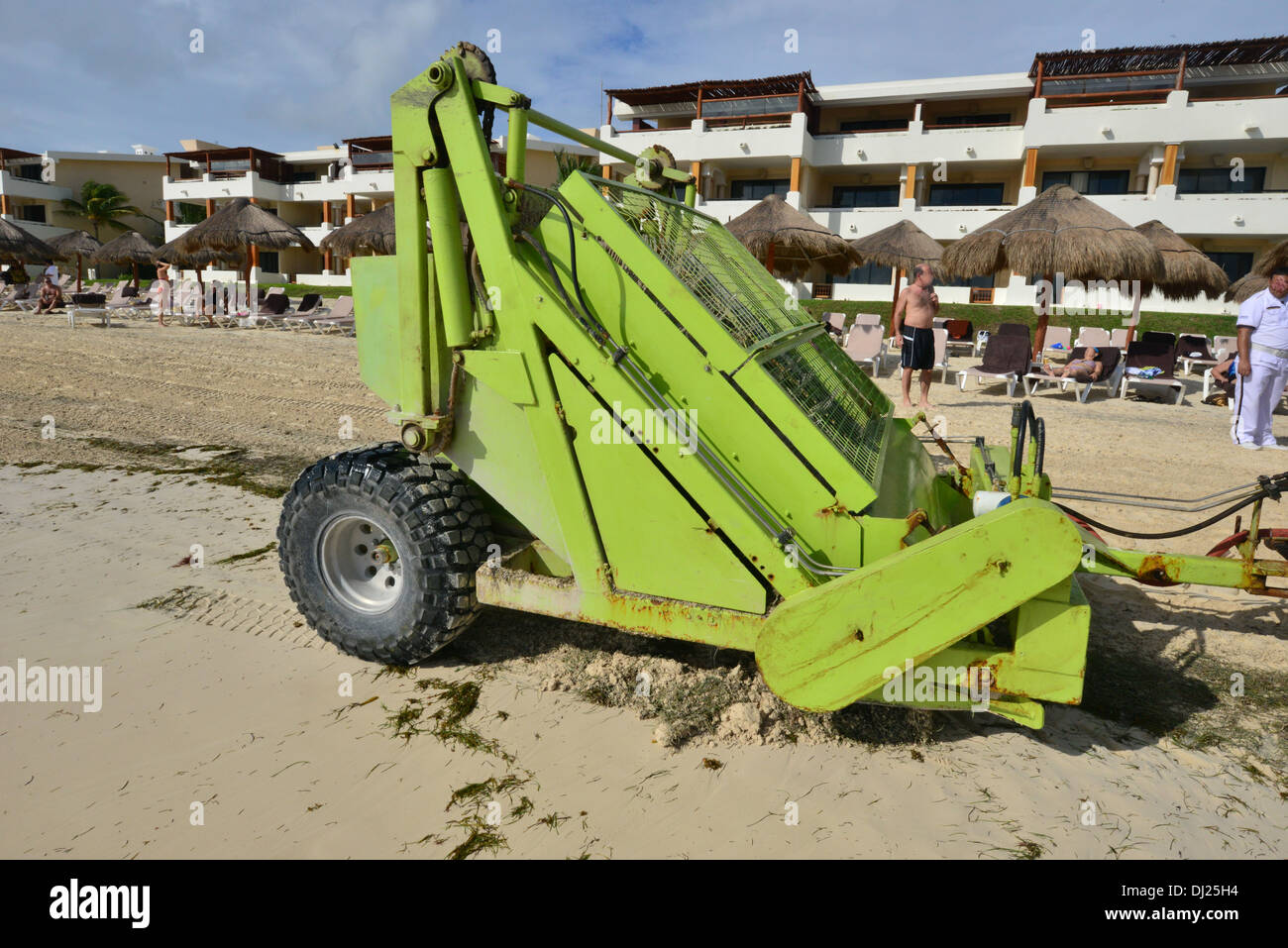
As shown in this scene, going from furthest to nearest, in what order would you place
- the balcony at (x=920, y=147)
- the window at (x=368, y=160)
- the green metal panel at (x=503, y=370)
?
1. the window at (x=368, y=160)
2. the balcony at (x=920, y=147)
3. the green metal panel at (x=503, y=370)

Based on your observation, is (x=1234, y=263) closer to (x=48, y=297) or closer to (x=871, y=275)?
(x=871, y=275)

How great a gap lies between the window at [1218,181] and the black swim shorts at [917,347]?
875 inches


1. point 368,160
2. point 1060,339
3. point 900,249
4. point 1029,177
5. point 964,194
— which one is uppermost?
point 368,160

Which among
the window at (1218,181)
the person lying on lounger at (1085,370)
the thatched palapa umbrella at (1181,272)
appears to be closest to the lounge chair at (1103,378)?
the person lying on lounger at (1085,370)

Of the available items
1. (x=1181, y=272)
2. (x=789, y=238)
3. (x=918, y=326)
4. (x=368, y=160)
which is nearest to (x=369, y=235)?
(x=789, y=238)

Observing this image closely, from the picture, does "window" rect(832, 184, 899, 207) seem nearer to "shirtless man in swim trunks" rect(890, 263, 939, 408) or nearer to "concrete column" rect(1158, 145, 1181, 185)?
"concrete column" rect(1158, 145, 1181, 185)

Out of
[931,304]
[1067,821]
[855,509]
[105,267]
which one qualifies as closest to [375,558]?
[855,509]

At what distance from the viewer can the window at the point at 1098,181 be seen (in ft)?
84.6

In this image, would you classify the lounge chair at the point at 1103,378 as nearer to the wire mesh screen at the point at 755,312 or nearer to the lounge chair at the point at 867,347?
the lounge chair at the point at 867,347

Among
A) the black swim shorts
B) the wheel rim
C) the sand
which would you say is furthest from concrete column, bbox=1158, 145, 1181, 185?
the wheel rim

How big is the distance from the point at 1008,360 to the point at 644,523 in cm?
1061

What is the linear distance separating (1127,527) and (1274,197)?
77.2 feet

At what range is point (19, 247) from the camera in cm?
2559
